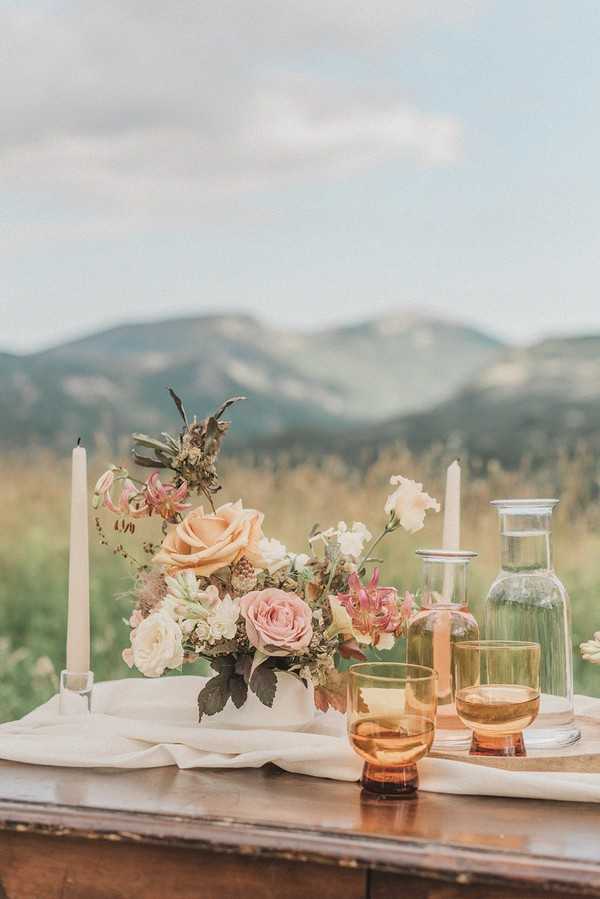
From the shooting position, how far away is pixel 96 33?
3.23m

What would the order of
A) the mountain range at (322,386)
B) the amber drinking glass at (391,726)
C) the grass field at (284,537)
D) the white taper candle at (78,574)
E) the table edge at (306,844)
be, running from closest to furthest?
the table edge at (306,844) → the amber drinking glass at (391,726) → the white taper candle at (78,574) → the grass field at (284,537) → the mountain range at (322,386)

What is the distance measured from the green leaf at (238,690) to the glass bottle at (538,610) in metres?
0.27

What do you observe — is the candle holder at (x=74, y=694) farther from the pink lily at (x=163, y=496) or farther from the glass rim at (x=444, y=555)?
the glass rim at (x=444, y=555)

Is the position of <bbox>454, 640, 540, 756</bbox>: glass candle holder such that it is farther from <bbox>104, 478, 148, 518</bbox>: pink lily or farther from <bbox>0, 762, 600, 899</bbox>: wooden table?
<bbox>104, 478, 148, 518</bbox>: pink lily

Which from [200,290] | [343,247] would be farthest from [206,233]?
[343,247]

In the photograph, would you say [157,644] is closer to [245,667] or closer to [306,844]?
[245,667]

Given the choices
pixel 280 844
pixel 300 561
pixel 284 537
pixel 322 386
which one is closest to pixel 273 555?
pixel 300 561

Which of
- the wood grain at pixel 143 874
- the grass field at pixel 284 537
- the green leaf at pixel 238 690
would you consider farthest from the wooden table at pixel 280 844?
the grass field at pixel 284 537

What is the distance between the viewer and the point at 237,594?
3.63ft

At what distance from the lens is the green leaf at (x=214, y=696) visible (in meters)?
1.08

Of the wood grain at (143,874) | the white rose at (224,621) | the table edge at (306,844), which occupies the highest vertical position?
the white rose at (224,621)

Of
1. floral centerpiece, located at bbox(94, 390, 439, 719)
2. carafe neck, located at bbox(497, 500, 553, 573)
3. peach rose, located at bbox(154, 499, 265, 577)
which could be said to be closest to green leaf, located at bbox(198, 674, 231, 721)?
floral centerpiece, located at bbox(94, 390, 439, 719)

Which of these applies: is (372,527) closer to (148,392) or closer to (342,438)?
(342,438)

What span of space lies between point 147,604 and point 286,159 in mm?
2499
